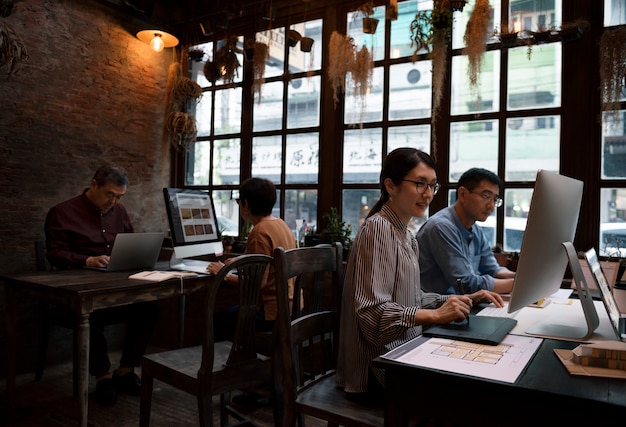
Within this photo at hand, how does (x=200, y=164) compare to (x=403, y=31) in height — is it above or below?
below

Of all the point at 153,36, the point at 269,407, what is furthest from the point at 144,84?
the point at 269,407

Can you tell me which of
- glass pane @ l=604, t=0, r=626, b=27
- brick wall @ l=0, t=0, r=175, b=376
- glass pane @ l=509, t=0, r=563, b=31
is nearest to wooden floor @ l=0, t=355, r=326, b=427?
brick wall @ l=0, t=0, r=175, b=376

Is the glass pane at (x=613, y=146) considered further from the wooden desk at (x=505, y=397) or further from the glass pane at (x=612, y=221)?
the wooden desk at (x=505, y=397)

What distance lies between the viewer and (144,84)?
185 inches

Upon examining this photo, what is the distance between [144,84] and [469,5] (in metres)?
2.97

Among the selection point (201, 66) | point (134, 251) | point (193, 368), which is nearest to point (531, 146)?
point (193, 368)

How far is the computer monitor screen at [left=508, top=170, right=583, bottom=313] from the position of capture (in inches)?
53.9

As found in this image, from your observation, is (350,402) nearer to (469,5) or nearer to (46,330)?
(46,330)

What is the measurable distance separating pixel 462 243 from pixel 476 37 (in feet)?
5.15

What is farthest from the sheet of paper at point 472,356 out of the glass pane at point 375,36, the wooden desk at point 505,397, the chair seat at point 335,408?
the glass pane at point 375,36

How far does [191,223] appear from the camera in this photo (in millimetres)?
3162

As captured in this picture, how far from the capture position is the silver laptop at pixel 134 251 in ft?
9.75

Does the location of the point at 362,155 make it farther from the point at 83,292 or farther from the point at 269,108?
the point at 83,292

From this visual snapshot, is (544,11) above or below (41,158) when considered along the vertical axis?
above
